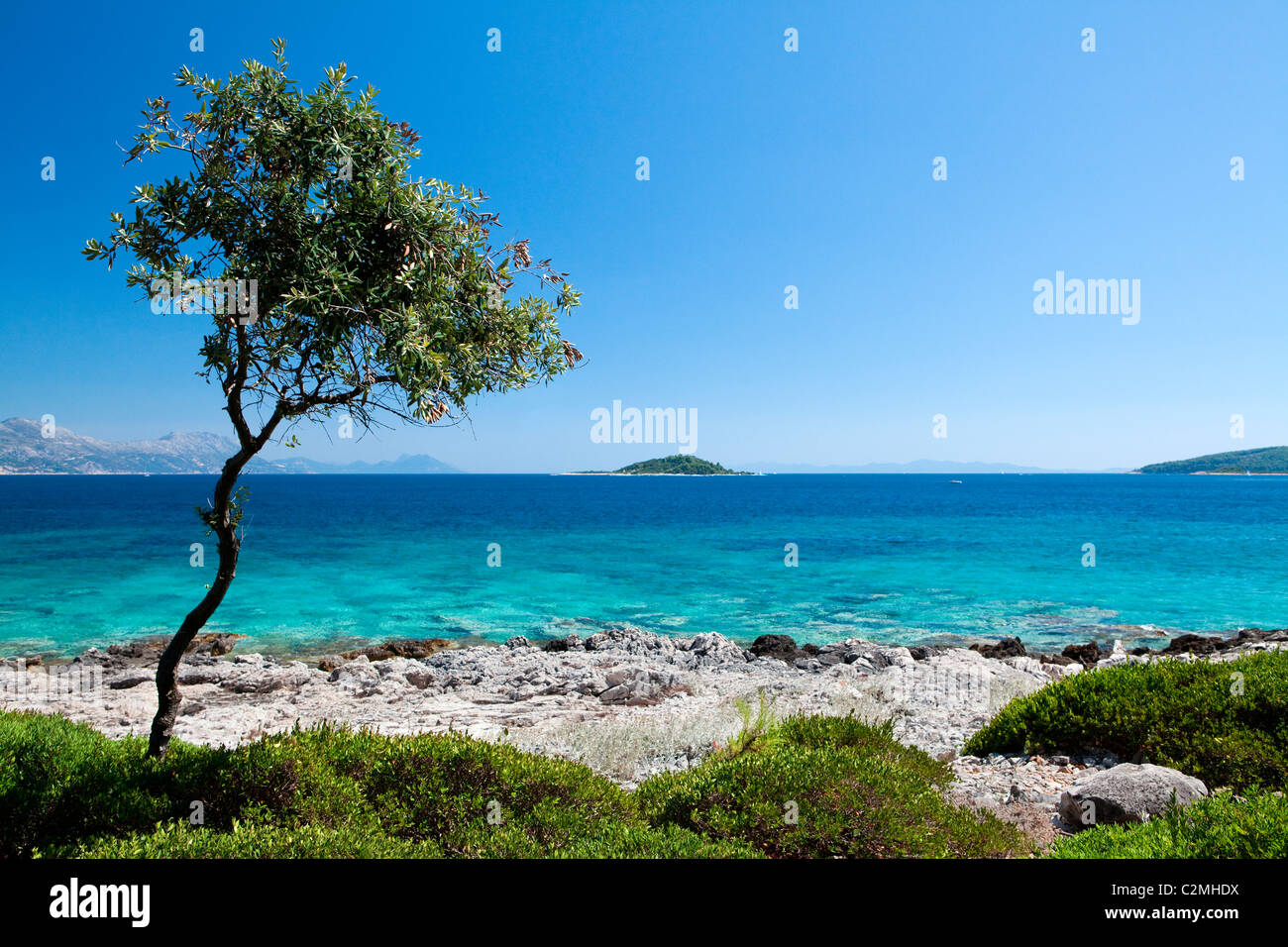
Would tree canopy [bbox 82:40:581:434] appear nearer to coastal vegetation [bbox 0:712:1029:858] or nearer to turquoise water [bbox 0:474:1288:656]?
coastal vegetation [bbox 0:712:1029:858]

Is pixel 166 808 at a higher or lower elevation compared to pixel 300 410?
lower

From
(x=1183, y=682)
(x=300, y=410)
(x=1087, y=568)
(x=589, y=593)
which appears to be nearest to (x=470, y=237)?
(x=300, y=410)

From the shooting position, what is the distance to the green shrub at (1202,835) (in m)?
5.16

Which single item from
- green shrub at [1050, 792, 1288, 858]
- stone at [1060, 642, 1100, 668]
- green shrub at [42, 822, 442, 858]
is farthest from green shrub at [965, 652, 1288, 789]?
stone at [1060, 642, 1100, 668]

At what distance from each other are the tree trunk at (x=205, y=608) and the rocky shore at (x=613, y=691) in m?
2.59

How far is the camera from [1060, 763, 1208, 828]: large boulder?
263 inches

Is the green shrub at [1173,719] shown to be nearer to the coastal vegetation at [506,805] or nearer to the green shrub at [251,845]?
the coastal vegetation at [506,805]

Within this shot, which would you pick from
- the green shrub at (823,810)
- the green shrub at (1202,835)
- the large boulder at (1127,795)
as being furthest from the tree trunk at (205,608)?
the large boulder at (1127,795)

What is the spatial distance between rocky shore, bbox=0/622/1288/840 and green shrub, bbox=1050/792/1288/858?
1.50 metres

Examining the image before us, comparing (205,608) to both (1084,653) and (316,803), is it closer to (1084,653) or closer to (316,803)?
(316,803)

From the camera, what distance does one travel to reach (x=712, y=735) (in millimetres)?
10773

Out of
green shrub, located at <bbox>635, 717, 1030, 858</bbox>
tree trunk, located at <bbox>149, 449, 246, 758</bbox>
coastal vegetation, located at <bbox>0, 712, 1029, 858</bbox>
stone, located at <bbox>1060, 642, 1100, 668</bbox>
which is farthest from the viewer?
stone, located at <bbox>1060, 642, 1100, 668</bbox>
